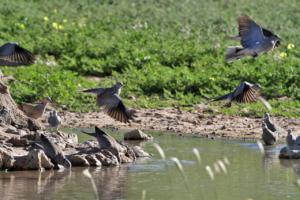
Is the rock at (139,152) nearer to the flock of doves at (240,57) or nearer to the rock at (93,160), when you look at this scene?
the flock of doves at (240,57)

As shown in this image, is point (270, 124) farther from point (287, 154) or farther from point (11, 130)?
point (11, 130)

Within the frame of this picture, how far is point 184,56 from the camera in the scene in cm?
1970

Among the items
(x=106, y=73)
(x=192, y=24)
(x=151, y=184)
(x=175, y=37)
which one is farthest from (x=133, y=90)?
(x=151, y=184)

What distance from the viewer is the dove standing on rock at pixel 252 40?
45.4 ft

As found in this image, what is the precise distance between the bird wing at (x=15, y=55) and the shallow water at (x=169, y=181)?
2143mm

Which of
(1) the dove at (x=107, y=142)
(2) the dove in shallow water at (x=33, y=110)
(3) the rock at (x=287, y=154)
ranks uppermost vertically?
(2) the dove in shallow water at (x=33, y=110)

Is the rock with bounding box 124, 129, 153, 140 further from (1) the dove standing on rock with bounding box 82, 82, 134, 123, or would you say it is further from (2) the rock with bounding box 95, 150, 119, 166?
(2) the rock with bounding box 95, 150, 119, 166

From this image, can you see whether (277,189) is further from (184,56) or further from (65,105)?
(184,56)

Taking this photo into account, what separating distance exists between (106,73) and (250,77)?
263cm

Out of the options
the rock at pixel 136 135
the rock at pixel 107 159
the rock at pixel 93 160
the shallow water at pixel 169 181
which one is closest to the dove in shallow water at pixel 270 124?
the shallow water at pixel 169 181

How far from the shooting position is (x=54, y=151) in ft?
41.5

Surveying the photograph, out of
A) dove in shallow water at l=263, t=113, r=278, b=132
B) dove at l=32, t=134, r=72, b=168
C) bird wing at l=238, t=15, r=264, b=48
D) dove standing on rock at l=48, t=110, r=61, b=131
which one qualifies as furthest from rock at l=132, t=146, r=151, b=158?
dove in shallow water at l=263, t=113, r=278, b=132

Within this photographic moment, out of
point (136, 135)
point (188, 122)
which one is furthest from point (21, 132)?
point (188, 122)

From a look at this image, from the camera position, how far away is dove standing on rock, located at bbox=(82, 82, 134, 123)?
1369 centimetres
